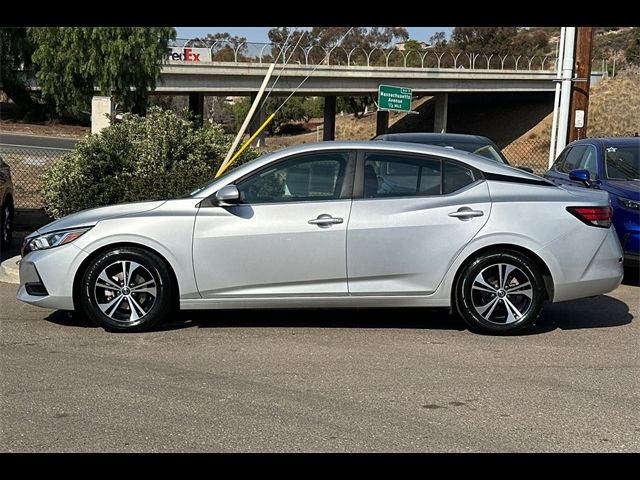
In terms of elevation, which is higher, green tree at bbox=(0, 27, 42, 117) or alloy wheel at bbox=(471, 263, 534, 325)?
green tree at bbox=(0, 27, 42, 117)

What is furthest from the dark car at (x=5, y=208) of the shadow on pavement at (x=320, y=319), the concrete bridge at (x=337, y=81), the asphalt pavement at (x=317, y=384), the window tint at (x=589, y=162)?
the concrete bridge at (x=337, y=81)

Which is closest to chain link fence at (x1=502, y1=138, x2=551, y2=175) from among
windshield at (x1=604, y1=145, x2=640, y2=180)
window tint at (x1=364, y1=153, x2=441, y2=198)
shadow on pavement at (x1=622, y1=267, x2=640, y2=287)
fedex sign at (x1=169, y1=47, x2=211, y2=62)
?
fedex sign at (x1=169, y1=47, x2=211, y2=62)

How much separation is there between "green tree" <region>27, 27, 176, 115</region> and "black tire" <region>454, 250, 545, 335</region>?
1887cm

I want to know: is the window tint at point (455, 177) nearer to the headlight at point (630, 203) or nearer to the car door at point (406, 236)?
the car door at point (406, 236)

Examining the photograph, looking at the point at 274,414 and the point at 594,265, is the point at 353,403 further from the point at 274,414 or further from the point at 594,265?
the point at 594,265

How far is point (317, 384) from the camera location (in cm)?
565

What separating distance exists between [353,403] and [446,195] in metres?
2.49

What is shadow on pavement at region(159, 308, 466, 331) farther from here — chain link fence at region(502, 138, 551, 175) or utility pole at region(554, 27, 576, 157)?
chain link fence at region(502, 138, 551, 175)

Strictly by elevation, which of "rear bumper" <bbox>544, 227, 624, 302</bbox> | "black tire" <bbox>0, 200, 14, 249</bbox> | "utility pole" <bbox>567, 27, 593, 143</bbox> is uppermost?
"utility pole" <bbox>567, 27, 593, 143</bbox>

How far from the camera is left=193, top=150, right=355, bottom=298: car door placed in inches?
273

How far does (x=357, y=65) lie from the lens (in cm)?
5706

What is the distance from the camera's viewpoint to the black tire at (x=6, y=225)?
10.8 metres
